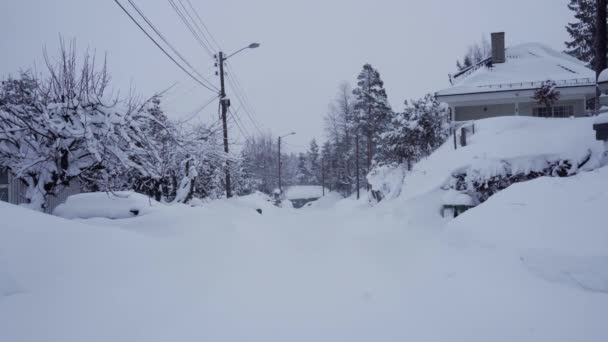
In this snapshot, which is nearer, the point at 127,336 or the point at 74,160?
the point at 127,336

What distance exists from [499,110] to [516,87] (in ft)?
5.82

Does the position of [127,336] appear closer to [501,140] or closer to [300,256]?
[300,256]

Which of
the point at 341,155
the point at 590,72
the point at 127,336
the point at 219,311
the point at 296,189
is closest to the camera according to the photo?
the point at 127,336

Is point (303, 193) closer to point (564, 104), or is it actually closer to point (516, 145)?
point (564, 104)

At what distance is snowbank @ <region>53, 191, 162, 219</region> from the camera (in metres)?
7.06

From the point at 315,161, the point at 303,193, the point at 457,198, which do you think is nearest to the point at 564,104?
the point at 457,198

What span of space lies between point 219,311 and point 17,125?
6031 mm

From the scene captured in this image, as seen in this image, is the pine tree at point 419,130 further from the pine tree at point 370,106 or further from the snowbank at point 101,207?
the pine tree at point 370,106

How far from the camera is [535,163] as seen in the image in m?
8.50

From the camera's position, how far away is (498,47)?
74.3 feet

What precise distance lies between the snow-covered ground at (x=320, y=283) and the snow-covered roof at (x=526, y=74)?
16.3 meters

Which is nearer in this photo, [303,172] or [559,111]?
[559,111]

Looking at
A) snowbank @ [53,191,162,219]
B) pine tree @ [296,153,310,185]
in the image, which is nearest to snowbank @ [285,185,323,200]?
pine tree @ [296,153,310,185]

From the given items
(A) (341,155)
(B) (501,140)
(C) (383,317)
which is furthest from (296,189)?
(C) (383,317)
